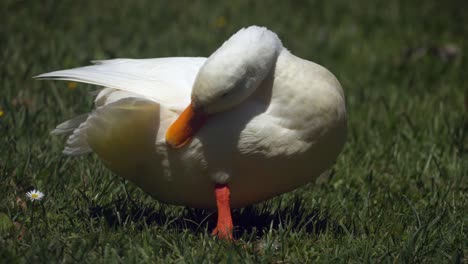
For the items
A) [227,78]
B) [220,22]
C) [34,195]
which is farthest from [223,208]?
[220,22]

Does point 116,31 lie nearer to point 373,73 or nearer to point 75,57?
point 75,57

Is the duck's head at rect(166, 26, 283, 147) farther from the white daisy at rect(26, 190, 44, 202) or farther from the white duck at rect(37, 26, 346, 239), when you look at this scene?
the white daisy at rect(26, 190, 44, 202)

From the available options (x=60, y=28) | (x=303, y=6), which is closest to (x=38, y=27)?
(x=60, y=28)

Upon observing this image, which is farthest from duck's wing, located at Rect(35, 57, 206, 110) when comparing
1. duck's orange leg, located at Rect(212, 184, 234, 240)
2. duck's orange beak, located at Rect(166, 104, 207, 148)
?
duck's orange leg, located at Rect(212, 184, 234, 240)

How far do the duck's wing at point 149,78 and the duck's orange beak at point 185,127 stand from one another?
0.13 meters

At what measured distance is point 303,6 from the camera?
315 inches

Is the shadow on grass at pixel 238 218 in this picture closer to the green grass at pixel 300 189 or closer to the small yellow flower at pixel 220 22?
the green grass at pixel 300 189

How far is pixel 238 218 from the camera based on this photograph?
4.00 metres

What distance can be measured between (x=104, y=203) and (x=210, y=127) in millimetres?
823

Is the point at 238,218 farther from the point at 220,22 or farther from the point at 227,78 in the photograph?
the point at 220,22

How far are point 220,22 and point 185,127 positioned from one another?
408cm

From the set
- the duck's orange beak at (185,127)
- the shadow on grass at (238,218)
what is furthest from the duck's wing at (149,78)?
the shadow on grass at (238,218)

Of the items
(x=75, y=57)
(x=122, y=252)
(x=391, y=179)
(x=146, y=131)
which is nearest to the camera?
(x=122, y=252)

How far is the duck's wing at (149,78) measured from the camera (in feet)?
11.4
